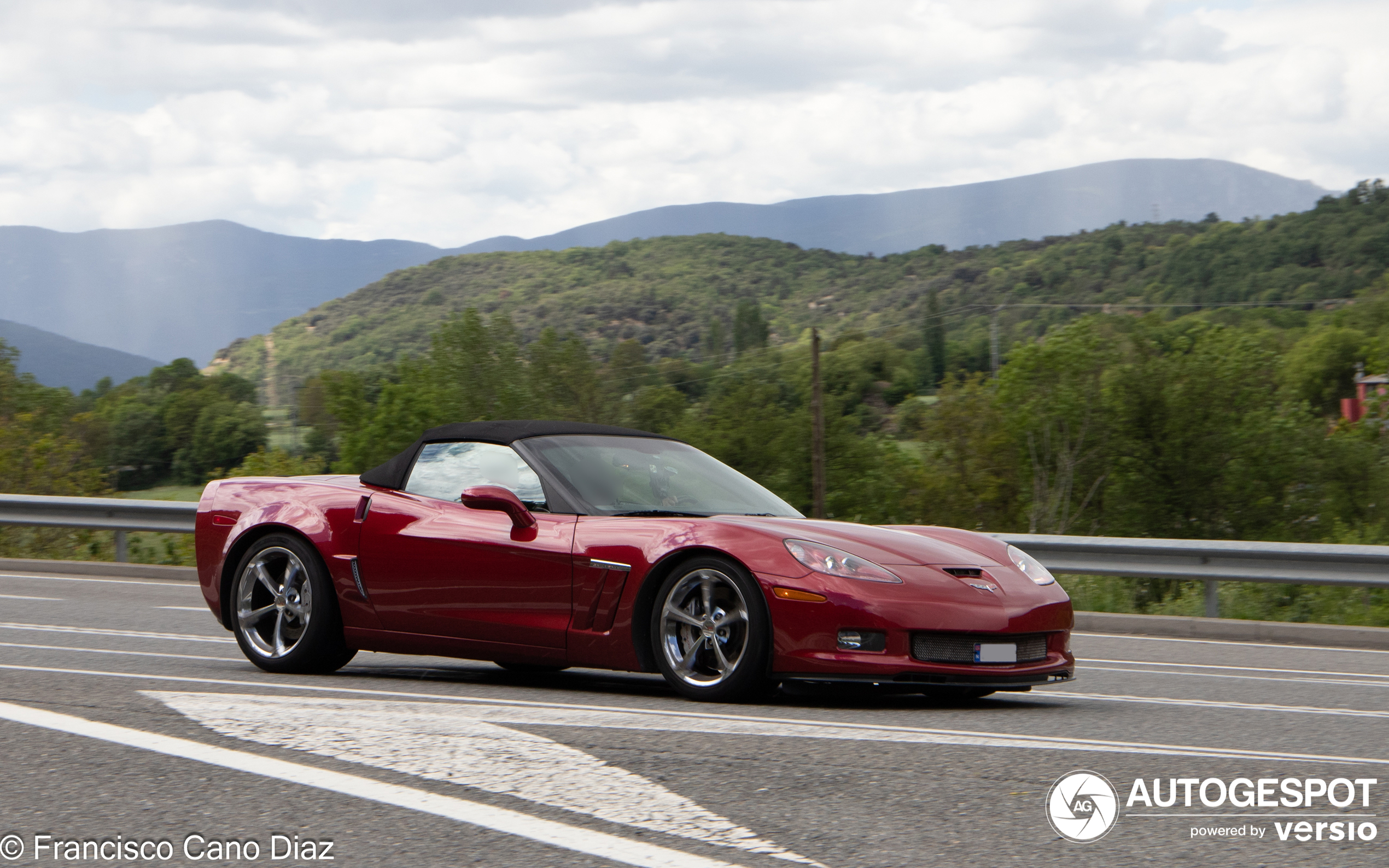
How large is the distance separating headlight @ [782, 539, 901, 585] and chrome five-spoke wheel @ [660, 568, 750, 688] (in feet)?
0.98

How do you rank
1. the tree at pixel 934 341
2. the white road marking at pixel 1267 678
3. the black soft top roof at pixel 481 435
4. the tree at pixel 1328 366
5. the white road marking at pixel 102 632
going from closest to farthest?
the black soft top roof at pixel 481 435 → the white road marking at pixel 1267 678 → the white road marking at pixel 102 632 → the tree at pixel 1328 366 → the tree at pixel 934 341

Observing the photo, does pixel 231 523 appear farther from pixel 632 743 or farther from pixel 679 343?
pixel 679 343

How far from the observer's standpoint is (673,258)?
563ft

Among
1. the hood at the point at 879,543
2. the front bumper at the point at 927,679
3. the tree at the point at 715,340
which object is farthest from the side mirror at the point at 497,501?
the tree at the point at 715,340

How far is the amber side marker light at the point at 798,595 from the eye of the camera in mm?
5609

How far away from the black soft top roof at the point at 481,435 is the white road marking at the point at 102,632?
2.13m

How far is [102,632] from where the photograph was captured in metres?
8.73

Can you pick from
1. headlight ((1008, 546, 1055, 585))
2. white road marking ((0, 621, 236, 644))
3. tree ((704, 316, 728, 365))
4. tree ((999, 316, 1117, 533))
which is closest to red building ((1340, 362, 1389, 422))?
tree ((999, 316, 1117, 533))

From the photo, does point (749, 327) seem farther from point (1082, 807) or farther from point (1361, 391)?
point (1082, 807)

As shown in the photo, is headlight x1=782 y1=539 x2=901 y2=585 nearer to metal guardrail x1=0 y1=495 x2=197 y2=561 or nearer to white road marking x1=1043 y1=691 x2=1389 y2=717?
white road marking x1=1043 y1=691 x2=1389 y2=717

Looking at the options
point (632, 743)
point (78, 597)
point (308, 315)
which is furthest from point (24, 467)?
point (308, 315)

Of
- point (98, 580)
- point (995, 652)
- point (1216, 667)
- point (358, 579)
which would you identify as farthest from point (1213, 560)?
point (98, 580)

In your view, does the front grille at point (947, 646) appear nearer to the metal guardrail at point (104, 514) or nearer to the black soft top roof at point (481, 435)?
the black soft top roof at point (481, 435)

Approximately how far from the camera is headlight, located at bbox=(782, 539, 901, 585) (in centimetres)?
570
